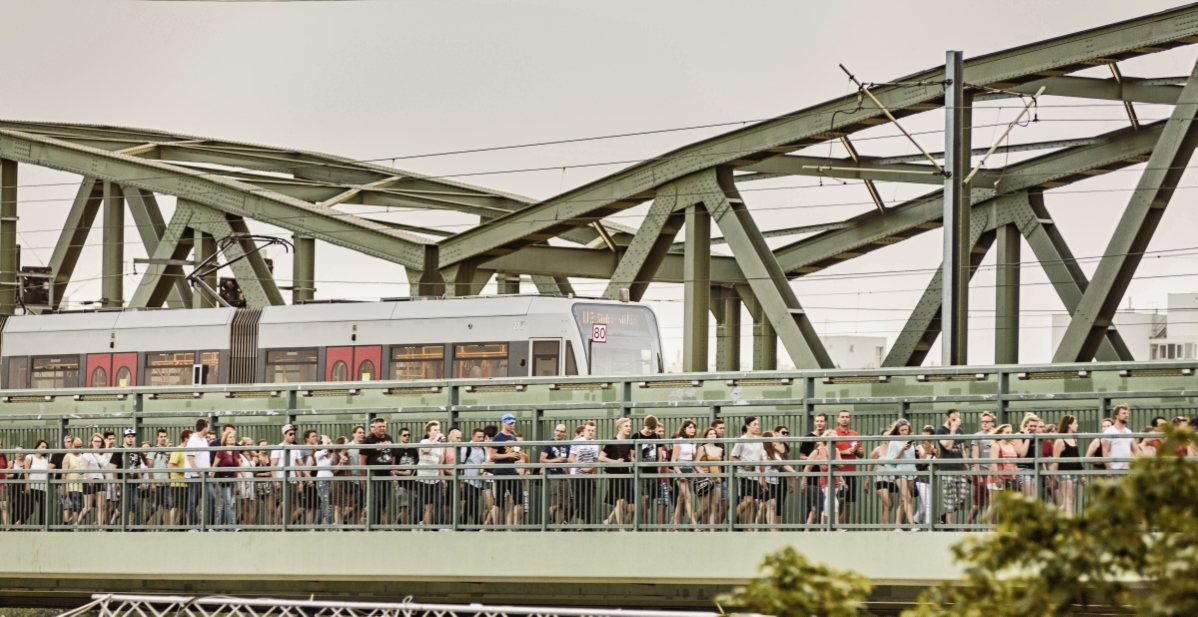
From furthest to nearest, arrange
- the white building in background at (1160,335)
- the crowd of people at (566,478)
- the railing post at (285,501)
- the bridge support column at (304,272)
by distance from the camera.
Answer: the white building in background at (1160,335)
the bridge support column at (304,272)
the railing post at (285,501)
the crowd of people at (566,478)

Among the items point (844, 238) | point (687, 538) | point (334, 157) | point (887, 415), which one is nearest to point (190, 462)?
point (687, 538)

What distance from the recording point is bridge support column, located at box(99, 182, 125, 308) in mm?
50241

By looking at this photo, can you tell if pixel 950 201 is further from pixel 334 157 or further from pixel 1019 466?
pixel 334 157

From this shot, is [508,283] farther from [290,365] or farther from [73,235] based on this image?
[290,365]

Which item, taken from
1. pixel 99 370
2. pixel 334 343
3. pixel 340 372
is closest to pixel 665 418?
pixel 340 372

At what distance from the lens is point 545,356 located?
95.0ft

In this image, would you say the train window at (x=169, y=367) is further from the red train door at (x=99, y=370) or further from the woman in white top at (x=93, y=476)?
the woman in white top at (x=93, y=476)

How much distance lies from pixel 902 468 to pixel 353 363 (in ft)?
57.1

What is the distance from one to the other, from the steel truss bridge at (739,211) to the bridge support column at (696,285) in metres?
0.04

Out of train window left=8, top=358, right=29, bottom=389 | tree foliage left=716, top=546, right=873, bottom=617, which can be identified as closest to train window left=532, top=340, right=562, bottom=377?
train window left=8, top=358, right=29, bottom=389

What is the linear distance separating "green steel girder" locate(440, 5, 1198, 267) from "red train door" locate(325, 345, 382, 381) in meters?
6.50

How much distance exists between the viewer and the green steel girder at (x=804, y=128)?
2633 cm

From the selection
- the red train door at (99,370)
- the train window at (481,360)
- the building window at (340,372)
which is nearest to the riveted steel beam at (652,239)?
the train window at (481,360)

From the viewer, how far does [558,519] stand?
1670 centimetres
